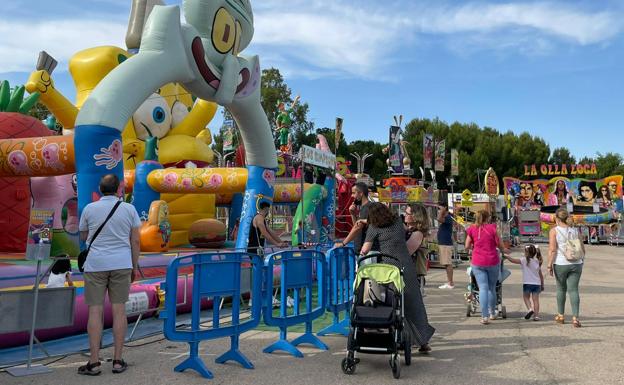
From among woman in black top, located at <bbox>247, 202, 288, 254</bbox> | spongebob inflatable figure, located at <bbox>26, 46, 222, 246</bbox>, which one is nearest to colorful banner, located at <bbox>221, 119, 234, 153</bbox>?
spongebob inflatable figure, located at <bbox>26, 46, 222, 246</bbox>

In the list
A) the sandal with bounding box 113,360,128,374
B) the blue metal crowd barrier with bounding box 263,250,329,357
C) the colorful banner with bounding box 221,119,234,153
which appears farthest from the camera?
the colorful banner with bounding box 221,119,234,153

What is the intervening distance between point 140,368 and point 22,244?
885 cm

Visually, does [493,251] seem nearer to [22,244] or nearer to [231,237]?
[22,244]

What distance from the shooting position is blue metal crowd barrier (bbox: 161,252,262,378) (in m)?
4.62

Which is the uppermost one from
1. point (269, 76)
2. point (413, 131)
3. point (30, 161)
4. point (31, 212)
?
point (269, 76)

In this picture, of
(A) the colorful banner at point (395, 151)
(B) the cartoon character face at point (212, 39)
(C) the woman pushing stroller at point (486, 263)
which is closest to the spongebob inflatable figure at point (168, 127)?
(B) the cartoon character face at point (212, 39)

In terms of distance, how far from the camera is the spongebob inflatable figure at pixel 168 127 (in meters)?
14.5

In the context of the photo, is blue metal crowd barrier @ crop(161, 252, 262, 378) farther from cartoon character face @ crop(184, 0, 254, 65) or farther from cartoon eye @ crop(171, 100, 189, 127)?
cartoon eye @ crop(171, 100, 189, 127)

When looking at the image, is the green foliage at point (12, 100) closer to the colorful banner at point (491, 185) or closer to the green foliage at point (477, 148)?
the colorful banner at point (491, 185)

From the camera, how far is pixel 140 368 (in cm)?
496

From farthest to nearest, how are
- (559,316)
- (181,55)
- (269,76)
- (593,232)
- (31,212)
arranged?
1. (269,76)
2. (593,232)
3. (31,212)
4. (181,55)
5. (559,316)

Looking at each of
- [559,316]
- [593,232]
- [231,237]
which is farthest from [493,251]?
[593,232]

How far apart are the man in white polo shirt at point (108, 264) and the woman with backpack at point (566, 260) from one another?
549 centimetres

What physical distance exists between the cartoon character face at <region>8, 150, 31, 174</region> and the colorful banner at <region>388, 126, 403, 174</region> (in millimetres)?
19687
